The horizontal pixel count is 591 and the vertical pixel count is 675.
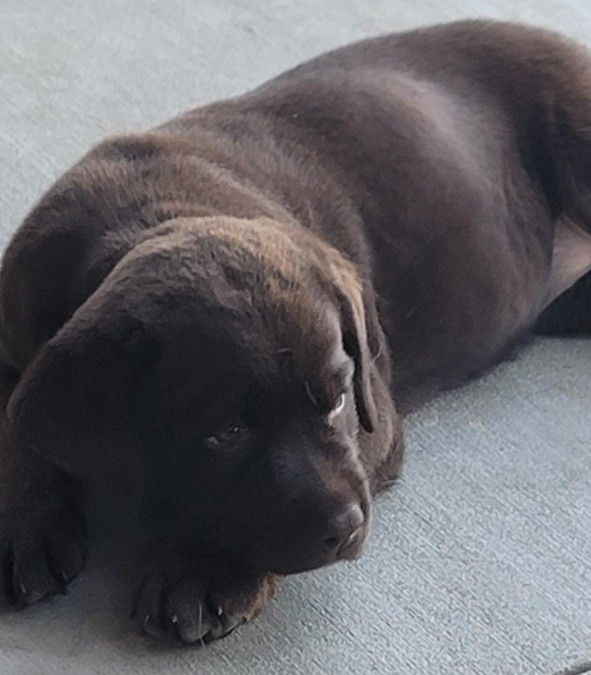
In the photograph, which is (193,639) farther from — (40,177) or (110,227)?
(40,177)

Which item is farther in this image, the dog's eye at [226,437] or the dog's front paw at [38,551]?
the dog's front paw at [38,551]

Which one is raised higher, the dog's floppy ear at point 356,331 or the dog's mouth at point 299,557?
the dog's floppy ear at point 356,331

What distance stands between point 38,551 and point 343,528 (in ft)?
1.57

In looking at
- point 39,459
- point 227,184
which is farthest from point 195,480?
point 227,184

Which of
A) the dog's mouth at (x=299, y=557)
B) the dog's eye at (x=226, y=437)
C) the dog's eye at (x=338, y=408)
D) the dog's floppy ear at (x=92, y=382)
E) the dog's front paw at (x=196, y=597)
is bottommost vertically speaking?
the dog's front paw at (x=196, y=597)

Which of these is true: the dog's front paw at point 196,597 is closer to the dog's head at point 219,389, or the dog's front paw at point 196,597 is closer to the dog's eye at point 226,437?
the dog's head at point 219,389

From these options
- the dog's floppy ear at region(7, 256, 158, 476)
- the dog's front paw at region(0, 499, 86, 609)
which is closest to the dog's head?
the dog's floppy ear at region(7, 256, 158, 476)

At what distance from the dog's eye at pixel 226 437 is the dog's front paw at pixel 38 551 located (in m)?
0.37

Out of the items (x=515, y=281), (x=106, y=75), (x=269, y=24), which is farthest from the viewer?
(x=269, y=24)

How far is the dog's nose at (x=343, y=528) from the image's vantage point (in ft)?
6.67

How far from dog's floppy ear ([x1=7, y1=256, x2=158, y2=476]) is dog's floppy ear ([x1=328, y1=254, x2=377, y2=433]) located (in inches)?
12.1

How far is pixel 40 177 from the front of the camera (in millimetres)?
3393

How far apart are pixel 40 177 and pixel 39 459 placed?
123cm

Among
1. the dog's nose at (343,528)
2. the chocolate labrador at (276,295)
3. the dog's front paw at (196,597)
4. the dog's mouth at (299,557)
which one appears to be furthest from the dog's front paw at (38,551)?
the dog's nose at (343,528)
